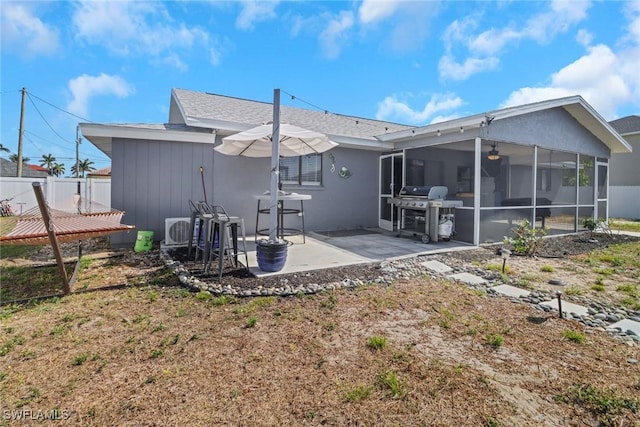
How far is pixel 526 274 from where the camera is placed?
15.2ft

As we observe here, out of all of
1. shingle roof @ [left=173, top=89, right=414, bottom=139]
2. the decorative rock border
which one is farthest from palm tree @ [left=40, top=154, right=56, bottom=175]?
the decorative rock border

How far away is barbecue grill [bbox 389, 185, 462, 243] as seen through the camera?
22.2 feet

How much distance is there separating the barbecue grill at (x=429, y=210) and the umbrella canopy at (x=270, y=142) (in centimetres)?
229

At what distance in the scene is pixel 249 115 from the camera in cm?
795

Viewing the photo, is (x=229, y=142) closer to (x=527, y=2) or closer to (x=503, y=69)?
(x=527, y=2)

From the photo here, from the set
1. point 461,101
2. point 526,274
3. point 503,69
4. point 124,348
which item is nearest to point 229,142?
point 124,348

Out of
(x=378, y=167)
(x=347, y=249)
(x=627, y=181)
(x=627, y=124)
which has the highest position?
(x=627, y=124)

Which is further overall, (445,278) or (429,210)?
(429,210)

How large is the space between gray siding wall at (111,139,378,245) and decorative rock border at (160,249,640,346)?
68.8 inches

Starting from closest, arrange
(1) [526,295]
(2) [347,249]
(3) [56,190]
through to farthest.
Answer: (1) [526,295], (2) [347,249], (3) [56,190]

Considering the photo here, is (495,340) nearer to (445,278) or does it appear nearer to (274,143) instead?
(445,278)

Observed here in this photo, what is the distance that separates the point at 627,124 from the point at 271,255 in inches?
883

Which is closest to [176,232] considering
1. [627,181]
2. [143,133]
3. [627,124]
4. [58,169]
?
[143,133]

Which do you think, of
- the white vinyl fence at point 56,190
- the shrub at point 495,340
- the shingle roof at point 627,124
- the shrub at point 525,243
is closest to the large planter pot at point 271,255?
the shrub at point 495,340
